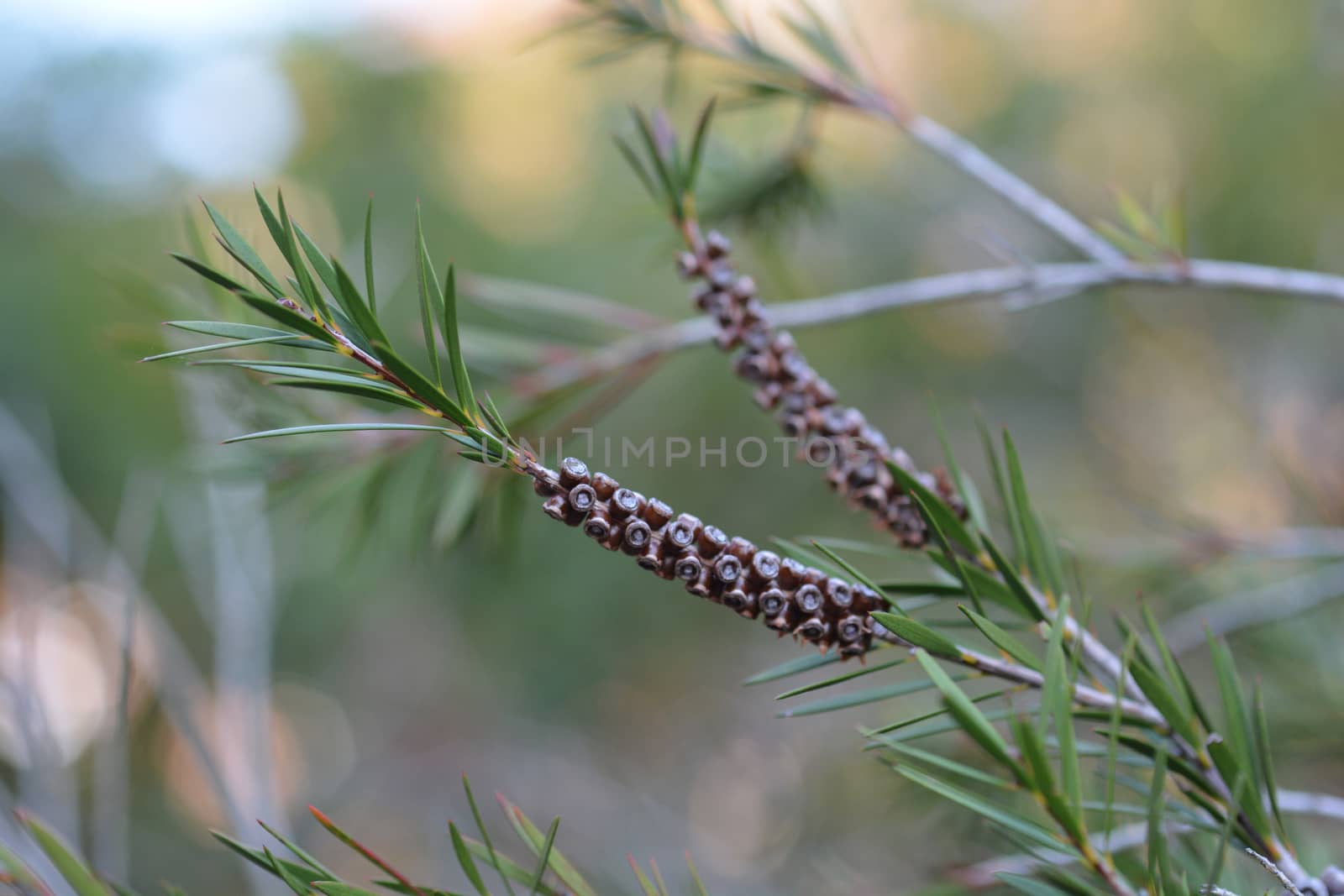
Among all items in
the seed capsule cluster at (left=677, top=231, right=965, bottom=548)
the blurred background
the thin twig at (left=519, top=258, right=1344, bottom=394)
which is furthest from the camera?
the blurred background

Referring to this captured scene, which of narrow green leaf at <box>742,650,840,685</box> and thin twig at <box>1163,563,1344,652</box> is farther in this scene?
thin twig at <box>1163,563,1344,652</box>

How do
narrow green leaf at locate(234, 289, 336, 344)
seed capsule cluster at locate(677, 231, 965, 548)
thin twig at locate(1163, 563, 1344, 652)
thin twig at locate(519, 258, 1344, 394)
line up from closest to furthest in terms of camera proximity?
narrow green leaf at locate(234, 289, 336, 344)
seed capsule cluster at locate(677, 231, 965, 548)
thin twig at locate(519, 258, 1344, 394)
thin twig at locate(1163, 563, 1344, 652)

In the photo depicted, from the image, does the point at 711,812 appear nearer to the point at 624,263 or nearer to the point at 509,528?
the point at 624,263

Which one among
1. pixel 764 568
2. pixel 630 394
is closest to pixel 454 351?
pixel 764 568

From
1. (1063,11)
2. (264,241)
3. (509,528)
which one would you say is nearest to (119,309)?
(264,241)

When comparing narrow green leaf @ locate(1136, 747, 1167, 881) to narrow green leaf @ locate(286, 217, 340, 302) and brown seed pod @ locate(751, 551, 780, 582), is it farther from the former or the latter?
narrow green leaf @ locate(286, 217, 340, 302)

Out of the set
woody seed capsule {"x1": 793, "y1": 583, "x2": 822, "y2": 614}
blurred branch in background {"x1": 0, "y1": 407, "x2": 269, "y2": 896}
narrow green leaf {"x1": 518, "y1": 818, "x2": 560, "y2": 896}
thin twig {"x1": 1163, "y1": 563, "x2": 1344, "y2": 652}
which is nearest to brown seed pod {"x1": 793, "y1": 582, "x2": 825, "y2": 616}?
woody seed capsule {"x1": 793, "y1": 583, "x2": 822, "y2": 614}

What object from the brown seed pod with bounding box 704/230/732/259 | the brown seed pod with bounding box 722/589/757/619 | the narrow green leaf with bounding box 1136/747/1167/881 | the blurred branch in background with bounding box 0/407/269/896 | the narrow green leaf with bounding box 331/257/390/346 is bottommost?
the blurred branch in background with bounding box 0/407/269/896
